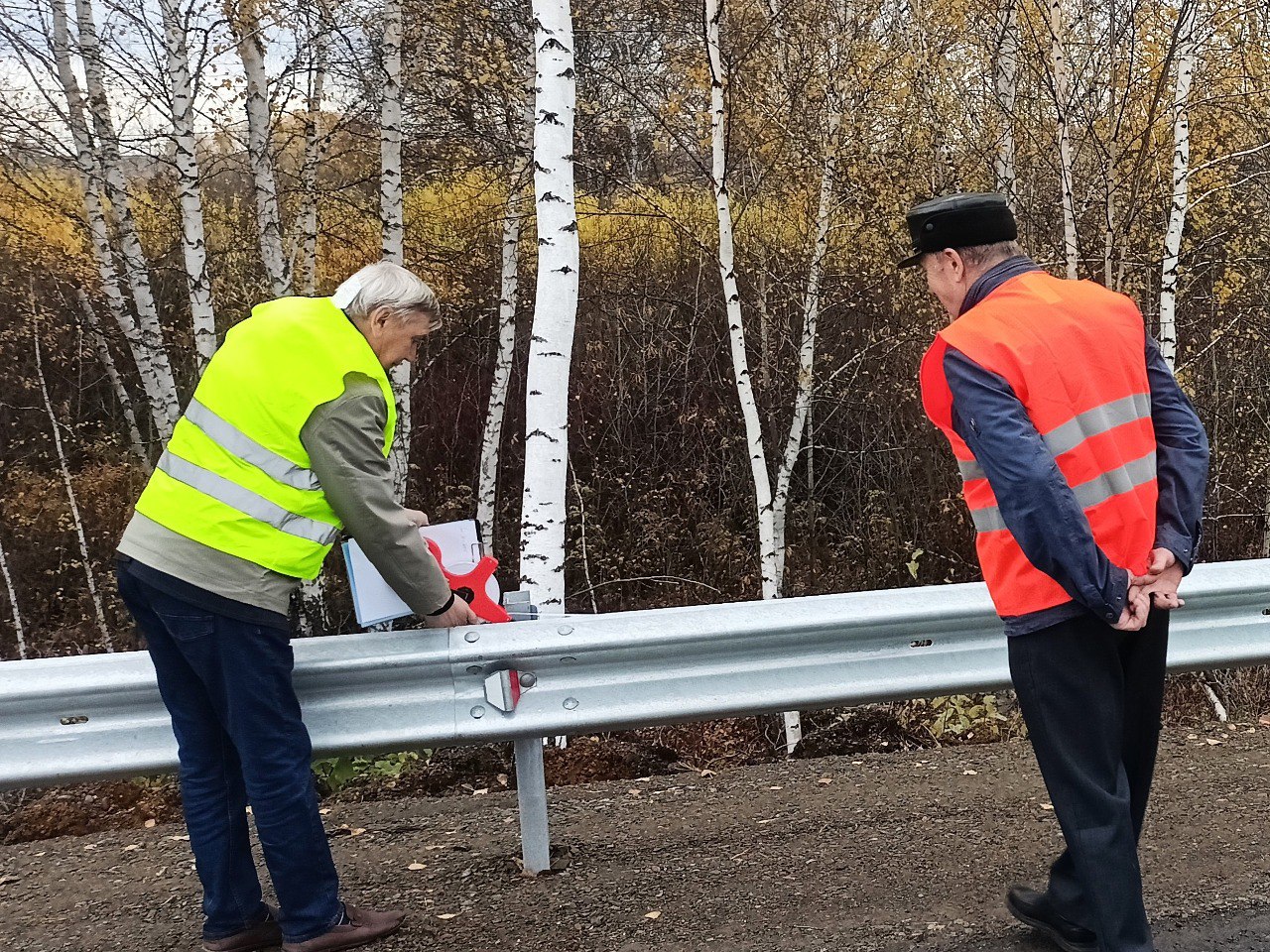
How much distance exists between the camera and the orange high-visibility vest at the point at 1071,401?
2.22 m

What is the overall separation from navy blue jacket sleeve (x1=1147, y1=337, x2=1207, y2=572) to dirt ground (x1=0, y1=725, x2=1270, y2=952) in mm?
1003

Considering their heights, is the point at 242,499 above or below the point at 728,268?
below

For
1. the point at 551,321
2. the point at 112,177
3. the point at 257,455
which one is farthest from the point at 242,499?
the point at 112,177

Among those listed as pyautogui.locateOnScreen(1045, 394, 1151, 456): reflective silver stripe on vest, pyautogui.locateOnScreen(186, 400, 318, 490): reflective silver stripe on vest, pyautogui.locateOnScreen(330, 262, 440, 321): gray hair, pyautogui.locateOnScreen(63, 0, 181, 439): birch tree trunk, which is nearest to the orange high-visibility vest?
pyautogui.locateOnScreen(1045, 394, 1151, 456): reflective silver stripe on vest

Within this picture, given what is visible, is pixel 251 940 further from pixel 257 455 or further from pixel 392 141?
pixel 392 141

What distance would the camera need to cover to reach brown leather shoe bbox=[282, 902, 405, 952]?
264 cm

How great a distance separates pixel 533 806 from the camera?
9.73 ft

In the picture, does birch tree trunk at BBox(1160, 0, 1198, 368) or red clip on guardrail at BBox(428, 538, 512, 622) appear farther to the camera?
birch tree trunk at BBox(1160, 0, 1198, 368)

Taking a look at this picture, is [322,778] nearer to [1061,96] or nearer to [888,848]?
[888,848]

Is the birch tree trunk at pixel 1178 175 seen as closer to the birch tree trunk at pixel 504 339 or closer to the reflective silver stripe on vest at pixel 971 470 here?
the reflective silver stripe on vest at pixel 971 470

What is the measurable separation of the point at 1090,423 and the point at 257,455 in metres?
1.92

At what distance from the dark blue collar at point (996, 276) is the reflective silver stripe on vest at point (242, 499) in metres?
1.68

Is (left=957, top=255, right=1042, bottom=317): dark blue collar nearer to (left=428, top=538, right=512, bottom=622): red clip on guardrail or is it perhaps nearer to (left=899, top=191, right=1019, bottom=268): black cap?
(left=899, top=191, right=1019, bottom=268): black cap

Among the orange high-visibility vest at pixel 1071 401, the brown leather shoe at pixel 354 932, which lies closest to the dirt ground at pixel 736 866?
the brown leather shoe at pixel 354 932
